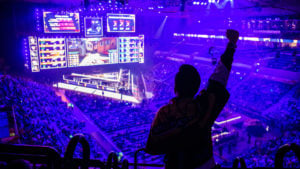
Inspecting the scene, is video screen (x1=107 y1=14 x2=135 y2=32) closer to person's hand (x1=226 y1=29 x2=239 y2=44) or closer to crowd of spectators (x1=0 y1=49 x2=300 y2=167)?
crowd of spectators (x1=0 y1=49 x2=300 y2=167)

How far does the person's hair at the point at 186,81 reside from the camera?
4.48 ft

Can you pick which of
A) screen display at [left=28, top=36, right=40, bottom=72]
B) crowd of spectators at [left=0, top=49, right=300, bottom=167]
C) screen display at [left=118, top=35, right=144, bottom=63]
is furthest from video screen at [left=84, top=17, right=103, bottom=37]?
crowd of spectators at [left=0, top=49, right=300, bottom=167]

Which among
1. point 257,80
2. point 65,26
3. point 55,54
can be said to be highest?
point 65,26

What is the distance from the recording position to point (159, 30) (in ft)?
66.5

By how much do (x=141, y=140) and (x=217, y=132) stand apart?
486cm

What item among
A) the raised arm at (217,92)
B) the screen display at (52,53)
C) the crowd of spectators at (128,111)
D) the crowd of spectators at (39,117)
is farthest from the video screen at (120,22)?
the raised arm at (217,92)

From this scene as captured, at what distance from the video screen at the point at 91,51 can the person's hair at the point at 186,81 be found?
49.7 ft

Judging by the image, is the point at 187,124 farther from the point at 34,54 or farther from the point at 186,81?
Answer: the point at 34,54

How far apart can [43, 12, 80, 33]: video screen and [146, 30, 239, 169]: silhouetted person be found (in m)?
14.5

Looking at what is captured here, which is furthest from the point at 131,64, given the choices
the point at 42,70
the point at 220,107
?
the point at 220,107

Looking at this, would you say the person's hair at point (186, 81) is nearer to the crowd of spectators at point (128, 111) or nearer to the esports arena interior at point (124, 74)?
the crowd of spectators at point (128, 111)

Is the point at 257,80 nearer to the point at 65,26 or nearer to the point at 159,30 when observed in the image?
the point at 159,30

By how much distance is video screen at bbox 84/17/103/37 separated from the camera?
15346mm

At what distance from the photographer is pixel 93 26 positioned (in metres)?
15.6
